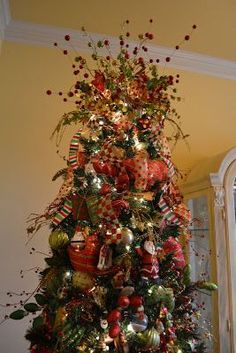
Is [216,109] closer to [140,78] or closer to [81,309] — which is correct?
[140,78]

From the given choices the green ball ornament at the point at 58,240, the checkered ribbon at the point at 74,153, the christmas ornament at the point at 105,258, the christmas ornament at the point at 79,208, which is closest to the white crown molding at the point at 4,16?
the checkered ribbon at the point at 74,153

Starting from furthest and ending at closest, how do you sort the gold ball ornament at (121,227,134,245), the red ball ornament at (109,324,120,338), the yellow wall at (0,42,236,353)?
the yellow wall at (0,42,236,353) < the gold ball ornament at (121,227,134,245) < the red ball ornament at (109,324,120,338)

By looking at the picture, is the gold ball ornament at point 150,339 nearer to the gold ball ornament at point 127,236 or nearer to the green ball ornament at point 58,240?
the gold ball ornament at point 127,236

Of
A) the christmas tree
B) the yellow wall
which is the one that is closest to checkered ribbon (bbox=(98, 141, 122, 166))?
the christmas tree

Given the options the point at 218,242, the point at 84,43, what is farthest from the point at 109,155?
the point at 84,43

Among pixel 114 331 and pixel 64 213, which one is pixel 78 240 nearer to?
pixel 64 213

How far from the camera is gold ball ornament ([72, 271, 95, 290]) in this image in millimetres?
1111

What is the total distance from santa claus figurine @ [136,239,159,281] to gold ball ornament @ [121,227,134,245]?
57mm

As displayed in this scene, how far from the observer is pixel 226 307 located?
166 centimetres

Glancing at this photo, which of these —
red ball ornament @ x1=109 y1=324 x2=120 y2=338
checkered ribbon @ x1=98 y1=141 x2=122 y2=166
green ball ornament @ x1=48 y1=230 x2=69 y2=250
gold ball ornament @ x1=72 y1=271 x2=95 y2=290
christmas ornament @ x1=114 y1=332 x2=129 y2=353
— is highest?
checkered ribbon @ x1=98 y1=141 x2=122 y2=166

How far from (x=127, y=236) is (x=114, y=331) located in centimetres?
29

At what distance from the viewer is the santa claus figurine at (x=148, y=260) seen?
3.68ft

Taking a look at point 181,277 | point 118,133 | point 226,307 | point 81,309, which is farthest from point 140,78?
point 226,307

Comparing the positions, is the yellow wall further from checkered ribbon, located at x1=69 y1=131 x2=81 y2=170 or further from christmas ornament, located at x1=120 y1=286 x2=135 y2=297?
Answer: christmas ornament, located at x1=120 y1=286 x2=135 y2=297
